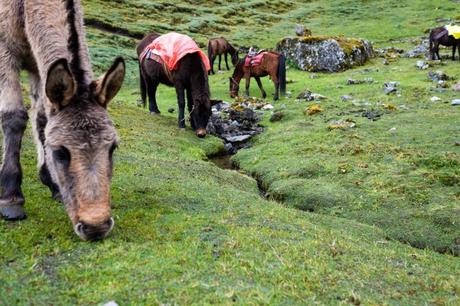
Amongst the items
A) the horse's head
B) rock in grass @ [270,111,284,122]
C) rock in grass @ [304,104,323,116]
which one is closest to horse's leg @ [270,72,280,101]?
the horse's head

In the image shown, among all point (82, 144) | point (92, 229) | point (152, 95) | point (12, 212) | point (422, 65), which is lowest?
point (422, 65)

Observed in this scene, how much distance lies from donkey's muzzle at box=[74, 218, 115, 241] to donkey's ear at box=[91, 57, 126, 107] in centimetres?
145

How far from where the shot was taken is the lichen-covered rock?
3125 centimetres

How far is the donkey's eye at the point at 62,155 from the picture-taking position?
5785 millimetres

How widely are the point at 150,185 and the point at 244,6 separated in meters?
65.5

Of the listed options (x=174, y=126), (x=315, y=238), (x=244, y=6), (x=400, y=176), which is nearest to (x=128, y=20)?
(x=244, y=6)

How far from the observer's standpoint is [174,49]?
18.4m

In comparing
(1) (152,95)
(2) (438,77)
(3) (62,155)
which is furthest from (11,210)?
(2) (438,77)

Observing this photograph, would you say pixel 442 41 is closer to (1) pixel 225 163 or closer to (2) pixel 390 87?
(2) pixel 390 87

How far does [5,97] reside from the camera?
22.3 ft

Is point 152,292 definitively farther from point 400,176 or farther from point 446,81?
point 446,81

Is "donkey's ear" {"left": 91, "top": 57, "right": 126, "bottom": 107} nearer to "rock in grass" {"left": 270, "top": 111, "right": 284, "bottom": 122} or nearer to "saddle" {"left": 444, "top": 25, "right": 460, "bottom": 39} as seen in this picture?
"rock in grass" {"left": 270, "top": 111, "right": 284, "bottom": 122}

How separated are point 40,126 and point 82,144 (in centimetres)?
216

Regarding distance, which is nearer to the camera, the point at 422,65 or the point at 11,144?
the point at 11,144
